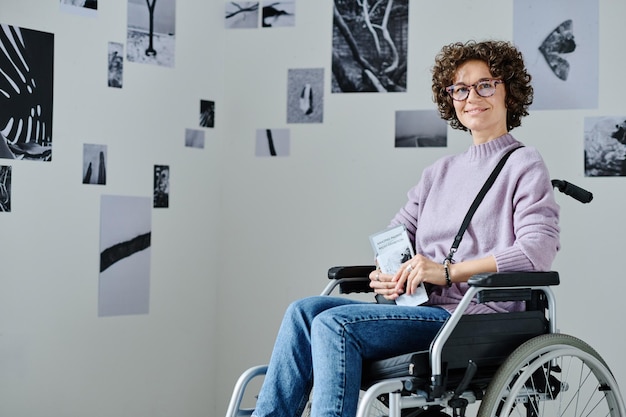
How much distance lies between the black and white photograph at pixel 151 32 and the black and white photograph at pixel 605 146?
1.47m

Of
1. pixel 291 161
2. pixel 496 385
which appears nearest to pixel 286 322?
pixel 496 385

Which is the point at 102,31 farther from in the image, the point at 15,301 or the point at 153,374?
the point at 153,374

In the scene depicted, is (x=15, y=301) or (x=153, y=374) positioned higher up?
(x=15, y=301)

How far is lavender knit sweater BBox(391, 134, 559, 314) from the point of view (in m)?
1.92

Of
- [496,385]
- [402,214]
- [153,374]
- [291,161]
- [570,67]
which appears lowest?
[153,374]

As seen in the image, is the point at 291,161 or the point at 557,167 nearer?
the point at 557,167

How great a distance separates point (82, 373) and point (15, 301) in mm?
346

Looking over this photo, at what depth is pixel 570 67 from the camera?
2820mm

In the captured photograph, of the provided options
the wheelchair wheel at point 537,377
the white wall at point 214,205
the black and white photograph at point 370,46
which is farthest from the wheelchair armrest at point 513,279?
the black and white photograph at point 370,46

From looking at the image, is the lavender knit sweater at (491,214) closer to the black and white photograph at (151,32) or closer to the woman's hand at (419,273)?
the woman's hand at (419,273)

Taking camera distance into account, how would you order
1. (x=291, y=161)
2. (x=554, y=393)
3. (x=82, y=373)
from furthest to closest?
1. (x=291, y=161)
2. (x=82, y=373)
3. (x=554, y=393)

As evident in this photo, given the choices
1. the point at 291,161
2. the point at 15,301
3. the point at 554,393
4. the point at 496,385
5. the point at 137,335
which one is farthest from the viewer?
the point at 291,161

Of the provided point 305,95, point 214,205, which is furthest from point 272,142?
point 214,205

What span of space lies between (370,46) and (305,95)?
296 millimetres
